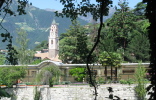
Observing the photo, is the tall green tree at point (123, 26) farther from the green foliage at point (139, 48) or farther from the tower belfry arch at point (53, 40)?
the tower belfry arch at point (53, 40)

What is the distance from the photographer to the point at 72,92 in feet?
81.3

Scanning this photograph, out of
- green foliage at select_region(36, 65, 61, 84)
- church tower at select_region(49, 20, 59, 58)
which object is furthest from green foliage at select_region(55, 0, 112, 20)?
church tower at select_region(49, 20, 59, 58)

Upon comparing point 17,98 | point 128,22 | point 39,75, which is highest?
point 128,22

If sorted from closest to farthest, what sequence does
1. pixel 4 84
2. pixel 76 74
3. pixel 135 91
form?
pixel 135 91
pixel 4 84
pixel 76 74

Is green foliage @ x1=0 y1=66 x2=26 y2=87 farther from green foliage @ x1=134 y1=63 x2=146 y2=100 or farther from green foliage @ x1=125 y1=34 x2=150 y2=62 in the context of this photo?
green foliage @ x1=125 y1=34 x2=150 y2=62

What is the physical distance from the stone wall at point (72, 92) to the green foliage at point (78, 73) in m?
4.67

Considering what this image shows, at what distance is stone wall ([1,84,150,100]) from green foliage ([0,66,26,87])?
97 centimetres

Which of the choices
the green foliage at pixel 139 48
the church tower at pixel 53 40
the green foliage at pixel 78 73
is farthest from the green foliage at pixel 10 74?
the church tower at pixel 53 40

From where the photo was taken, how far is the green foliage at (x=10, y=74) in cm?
2634

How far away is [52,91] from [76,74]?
5651mm

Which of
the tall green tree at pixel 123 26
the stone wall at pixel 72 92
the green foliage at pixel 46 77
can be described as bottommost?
the stone wall at pixel 72 92

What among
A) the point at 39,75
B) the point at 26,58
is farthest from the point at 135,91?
the point at 26,58

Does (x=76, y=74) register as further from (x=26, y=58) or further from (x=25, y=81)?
(x=26, y=58)

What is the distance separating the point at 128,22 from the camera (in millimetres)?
41938
